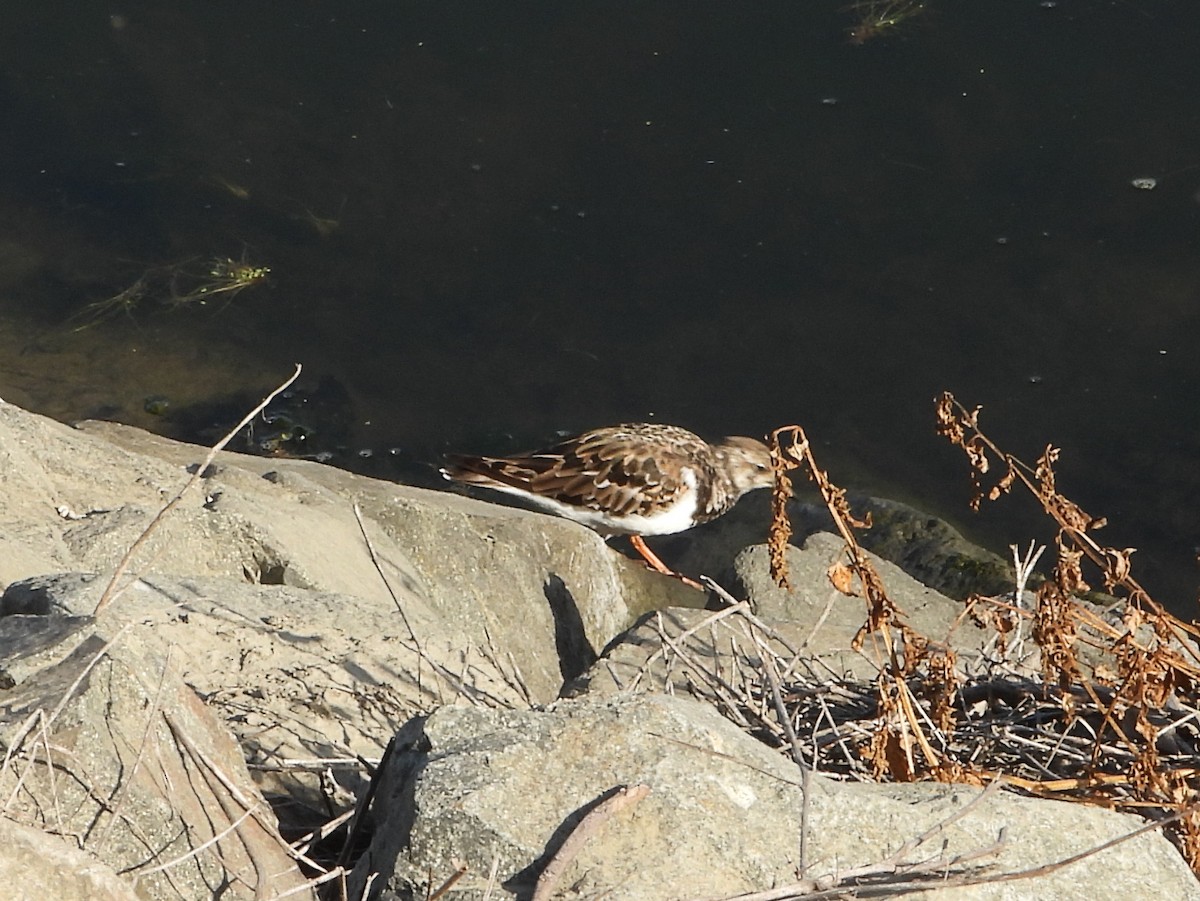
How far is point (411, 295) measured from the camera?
8938 millimetres

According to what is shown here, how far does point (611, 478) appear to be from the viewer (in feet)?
21.9

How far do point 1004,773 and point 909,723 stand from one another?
27 cm

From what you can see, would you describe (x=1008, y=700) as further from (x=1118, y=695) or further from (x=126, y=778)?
(x=126, y=778)

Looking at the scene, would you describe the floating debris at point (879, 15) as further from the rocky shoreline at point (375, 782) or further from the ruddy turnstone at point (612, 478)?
the rocky shoreline at point (375, 782)

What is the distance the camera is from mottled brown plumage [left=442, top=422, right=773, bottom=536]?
263 inches

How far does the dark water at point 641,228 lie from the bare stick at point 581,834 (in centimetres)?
521

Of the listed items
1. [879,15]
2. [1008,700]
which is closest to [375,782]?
[1008,700]

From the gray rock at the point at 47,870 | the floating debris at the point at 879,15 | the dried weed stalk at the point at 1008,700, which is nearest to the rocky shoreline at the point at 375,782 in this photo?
the gray rock at the point at 47,870

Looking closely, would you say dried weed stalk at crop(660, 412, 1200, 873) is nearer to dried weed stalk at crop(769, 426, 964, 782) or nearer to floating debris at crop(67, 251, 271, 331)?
dried weed stalk at crop(769, 426, 964, 782)

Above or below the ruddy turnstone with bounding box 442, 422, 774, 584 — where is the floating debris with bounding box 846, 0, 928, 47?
above

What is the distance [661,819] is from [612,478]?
4.55m

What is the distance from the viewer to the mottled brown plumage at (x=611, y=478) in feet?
21.9

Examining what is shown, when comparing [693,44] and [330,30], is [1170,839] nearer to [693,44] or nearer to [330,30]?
[693,44]

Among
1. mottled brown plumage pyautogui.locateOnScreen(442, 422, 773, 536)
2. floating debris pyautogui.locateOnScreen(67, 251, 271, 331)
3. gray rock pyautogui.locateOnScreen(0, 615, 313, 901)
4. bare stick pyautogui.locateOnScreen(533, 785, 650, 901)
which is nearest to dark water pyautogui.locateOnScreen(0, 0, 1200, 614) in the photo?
floating debris pyautogui.locateOnScreen(67, 251, 271, 331)
